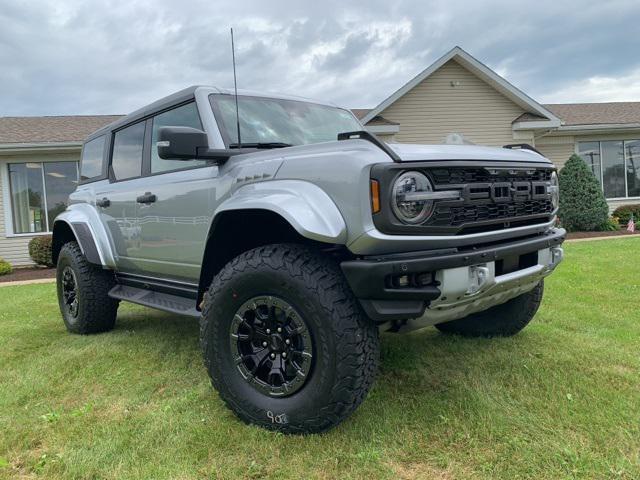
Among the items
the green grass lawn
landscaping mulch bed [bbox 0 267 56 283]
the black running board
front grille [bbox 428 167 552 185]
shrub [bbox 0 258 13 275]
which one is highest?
front grille [bbox 428 167 552 185]

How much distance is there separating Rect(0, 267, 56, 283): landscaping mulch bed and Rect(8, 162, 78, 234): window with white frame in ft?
4.60

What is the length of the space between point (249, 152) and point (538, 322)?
9.66 feet

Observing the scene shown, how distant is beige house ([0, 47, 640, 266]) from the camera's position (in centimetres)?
1283

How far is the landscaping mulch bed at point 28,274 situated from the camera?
1054 cm

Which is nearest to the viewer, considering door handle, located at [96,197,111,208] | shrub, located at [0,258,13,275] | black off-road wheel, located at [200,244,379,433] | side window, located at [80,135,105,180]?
black off-road wheel, located at [200,244,379,433]

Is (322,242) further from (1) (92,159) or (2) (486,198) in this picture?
(1) (92,159)

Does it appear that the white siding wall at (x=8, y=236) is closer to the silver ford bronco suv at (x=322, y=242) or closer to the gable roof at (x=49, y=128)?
the gable roof at (x=49, y=128)

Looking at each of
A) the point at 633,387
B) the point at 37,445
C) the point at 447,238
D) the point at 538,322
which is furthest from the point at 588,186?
the point at 37,445

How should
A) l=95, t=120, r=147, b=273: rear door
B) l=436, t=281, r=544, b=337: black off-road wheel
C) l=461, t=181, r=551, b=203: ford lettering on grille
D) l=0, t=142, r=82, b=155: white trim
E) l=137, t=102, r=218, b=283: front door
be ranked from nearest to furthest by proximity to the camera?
l=461, t=181, r=551, b=203: ford lettering on grille → l=137, t=102, r=218, b=283: front door → l=436, t=281, r=544, b=337: black off-road wheel → l=95, t=120, r=147, b=273: rear door → l=0, t=142, r=82, b=155: white trim

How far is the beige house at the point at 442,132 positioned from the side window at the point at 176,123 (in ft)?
31.9

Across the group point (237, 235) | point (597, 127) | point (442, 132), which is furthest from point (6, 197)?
point (597, 127)

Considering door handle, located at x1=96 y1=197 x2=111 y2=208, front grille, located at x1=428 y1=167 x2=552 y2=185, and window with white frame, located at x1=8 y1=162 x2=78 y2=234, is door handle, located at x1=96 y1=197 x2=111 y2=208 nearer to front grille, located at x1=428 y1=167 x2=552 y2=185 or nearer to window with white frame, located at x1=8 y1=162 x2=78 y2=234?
front grille, located at x1=428 y1=167 x2=552 y2=185

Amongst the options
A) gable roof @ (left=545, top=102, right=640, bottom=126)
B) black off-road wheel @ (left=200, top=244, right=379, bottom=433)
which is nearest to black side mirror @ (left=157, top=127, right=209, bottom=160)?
black off-road wheel @ (left=200, top=244, right=379, bottom=433)

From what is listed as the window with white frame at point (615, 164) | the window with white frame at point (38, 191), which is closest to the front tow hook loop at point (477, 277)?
the window with white frame at point (38, 191)
